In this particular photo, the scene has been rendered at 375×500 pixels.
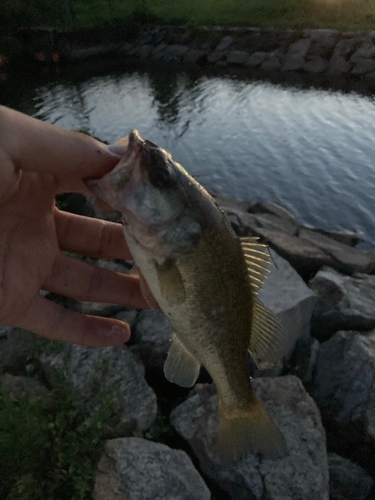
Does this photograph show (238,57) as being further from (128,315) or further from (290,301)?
(128,315)

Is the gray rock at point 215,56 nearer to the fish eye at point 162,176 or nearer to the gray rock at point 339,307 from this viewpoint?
the gray rock at point 339,307

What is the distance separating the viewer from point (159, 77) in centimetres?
2172

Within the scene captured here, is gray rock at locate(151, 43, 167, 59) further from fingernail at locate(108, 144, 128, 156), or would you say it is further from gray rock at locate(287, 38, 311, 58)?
fingernail at locate(108, 144, 128, 156)

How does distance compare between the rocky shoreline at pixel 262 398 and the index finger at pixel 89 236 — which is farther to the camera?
the index finger at pixel 89 236

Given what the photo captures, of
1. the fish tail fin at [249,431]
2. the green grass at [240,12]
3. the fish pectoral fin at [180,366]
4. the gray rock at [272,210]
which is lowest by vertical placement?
the gray rock at [272,210]

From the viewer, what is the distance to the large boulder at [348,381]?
3.95 metres

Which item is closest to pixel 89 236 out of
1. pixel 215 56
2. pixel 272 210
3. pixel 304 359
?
pixel 304 359

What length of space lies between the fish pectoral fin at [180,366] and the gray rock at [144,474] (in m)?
0.88

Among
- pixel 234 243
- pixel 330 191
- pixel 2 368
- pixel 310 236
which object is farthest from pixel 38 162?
pixel 330 191

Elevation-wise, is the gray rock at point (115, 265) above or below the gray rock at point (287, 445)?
above

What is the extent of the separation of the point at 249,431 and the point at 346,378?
80.1 inches

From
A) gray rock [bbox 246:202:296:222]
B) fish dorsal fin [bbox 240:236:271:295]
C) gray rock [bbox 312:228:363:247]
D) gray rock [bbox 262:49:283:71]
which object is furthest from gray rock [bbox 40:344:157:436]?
gray rock [bbox 262:49:283:71]

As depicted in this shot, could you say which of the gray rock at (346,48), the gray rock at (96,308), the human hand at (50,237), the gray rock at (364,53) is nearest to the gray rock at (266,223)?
the gray rock at (96,308)

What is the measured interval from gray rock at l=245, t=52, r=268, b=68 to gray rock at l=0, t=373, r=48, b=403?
2340 cm
